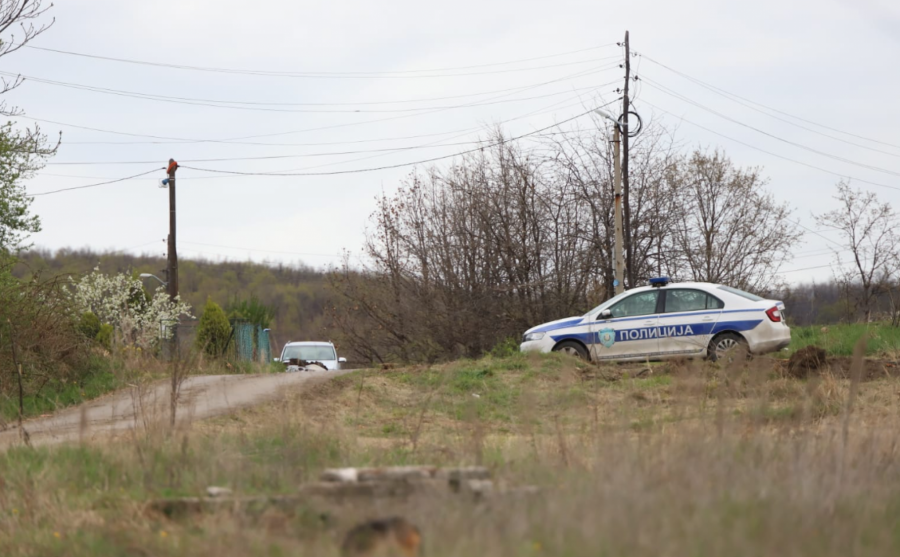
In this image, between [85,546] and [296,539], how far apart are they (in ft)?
5.19

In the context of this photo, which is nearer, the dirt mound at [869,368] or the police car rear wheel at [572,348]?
the dirt mound at [869,368]

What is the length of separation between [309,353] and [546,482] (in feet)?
71.7

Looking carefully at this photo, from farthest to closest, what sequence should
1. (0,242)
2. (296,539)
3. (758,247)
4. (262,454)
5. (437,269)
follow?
1. (758,247)
2. (437,269)
3. (0,242)
4. (262,454)
5. (296,539)

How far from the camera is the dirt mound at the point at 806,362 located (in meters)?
13.7

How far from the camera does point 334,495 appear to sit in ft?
18.2

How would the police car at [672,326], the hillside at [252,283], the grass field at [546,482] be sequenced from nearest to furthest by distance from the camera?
the grass field at [546,482], the police car at [672,326], the hillside at [252,283]

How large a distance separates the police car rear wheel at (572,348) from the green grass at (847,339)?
3.76 m

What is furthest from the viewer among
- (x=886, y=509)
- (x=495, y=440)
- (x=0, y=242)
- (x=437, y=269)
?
(x=437, y=269)

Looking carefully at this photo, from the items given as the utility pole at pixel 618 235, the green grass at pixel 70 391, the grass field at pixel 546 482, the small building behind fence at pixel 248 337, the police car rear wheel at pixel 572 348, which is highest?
the utility pole at pixel 618 235

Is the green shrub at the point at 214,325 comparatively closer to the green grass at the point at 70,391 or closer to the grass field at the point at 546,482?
the green grass at the point at 70,391

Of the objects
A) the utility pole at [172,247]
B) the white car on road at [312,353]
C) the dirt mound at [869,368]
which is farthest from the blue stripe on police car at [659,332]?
the utility pole at [172,247]

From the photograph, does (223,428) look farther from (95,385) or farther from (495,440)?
(95,385)

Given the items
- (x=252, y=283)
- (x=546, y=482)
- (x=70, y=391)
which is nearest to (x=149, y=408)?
(x=546, y=482)

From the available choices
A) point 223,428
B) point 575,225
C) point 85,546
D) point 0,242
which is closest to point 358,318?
point 575,225
